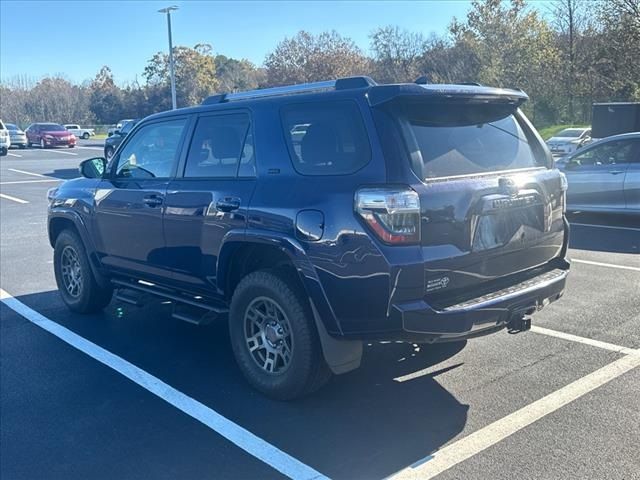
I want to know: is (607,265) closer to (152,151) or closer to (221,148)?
(221,148)

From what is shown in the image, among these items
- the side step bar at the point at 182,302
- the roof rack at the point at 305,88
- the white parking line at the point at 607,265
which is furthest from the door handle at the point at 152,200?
the white parking line at the point at 607,265

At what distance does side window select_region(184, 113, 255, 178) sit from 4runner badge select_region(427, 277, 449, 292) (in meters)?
1.48

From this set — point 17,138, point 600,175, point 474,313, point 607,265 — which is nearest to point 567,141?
point 600,175

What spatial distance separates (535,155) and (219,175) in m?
2.24

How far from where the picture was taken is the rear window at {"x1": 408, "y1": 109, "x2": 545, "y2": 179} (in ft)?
12.7

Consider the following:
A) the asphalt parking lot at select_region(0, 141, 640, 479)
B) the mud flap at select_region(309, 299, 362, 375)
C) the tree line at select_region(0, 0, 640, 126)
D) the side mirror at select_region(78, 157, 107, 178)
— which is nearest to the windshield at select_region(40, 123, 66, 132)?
the tree line at select_region(0, 0, 640, 126)

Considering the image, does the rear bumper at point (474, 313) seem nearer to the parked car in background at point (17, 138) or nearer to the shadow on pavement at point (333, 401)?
the shadow on pavement at point (333, 401)

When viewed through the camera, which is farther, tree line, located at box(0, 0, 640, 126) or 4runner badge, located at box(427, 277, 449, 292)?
tree line, located at box(0, 0, 640, 126)

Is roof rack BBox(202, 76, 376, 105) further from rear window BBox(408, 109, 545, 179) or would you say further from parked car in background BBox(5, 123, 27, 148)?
parked car in background BBox(5, 123, 27, 148)

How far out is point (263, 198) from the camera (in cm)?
423

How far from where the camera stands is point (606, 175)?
10.6 meters

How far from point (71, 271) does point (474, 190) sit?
4.41 metres

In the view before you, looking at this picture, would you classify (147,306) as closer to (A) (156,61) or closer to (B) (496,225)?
(B) (496,225)

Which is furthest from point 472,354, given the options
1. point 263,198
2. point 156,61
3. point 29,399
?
point 156,61
